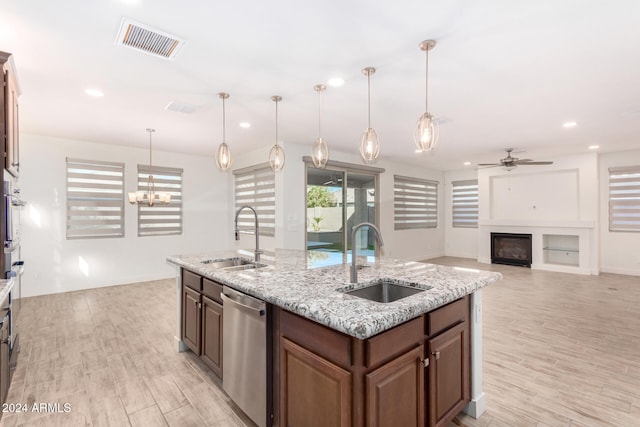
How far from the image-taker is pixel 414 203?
27.8ft

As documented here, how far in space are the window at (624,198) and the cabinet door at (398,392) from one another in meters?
7.59

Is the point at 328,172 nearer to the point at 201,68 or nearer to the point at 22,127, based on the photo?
the point at 201,68

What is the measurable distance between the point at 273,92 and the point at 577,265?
745 centimetres

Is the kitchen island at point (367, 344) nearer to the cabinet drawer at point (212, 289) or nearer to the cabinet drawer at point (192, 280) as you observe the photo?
the cabinet drawer at point (212, 289)

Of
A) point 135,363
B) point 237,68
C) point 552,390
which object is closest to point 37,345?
point 135,363

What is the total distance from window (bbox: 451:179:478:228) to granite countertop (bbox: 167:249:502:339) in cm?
708

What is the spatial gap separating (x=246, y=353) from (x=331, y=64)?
234 cm

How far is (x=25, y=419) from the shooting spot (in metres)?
2.09

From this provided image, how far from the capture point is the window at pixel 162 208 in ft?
19.8

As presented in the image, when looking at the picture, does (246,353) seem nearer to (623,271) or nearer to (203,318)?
(203,318)

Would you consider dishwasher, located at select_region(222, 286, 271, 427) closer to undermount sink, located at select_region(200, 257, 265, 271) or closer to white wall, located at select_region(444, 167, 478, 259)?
undermount sink, located at select_region(200, 257, 265, 271)

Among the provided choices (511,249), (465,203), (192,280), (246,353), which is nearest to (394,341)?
(246,353)

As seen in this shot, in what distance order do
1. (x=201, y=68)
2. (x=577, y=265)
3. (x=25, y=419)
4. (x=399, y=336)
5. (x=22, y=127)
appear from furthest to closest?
(x=577, y=265)
(x=22, y=127)
(x=201, y=68)
(x=25, y=419)
(x=399, y=336)

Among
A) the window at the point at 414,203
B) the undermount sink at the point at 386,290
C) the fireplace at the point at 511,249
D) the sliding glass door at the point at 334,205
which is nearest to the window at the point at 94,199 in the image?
the sliding glass door at the point at 334,205
